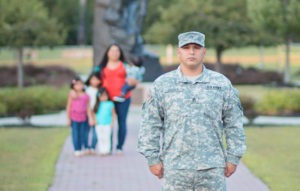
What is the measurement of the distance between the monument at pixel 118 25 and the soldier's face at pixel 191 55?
17998 millimetres

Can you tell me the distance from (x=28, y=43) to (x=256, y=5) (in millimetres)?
10201

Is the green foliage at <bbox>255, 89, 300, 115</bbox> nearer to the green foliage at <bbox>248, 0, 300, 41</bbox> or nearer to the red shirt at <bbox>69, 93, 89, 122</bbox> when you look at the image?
the red shirt at <bbox>69, 93, 89, 122</bbox>

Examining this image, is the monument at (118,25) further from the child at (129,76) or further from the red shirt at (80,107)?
the red shirt at (80,107)

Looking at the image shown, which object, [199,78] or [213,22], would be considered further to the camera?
[213,22]

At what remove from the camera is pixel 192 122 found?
6934 millimetres

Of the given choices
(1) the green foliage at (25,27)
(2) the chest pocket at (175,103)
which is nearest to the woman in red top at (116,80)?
(2) the chest pocket at (175,103)

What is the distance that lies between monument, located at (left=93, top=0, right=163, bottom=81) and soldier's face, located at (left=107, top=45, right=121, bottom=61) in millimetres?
10079

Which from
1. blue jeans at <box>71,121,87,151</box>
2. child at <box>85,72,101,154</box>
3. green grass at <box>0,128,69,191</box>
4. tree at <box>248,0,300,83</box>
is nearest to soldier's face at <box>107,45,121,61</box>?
child at <box>85,72,101,154</box>

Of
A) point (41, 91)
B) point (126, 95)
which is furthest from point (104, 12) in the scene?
point (126, 95)

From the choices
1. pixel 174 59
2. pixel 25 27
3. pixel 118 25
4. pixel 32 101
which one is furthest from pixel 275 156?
pixel 174 59

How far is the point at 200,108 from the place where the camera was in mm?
6934

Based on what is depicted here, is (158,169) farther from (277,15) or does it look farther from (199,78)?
(277,15)

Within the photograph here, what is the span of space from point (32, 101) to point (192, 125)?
1914 cm

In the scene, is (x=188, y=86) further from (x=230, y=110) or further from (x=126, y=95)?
(x=126, y=95)
